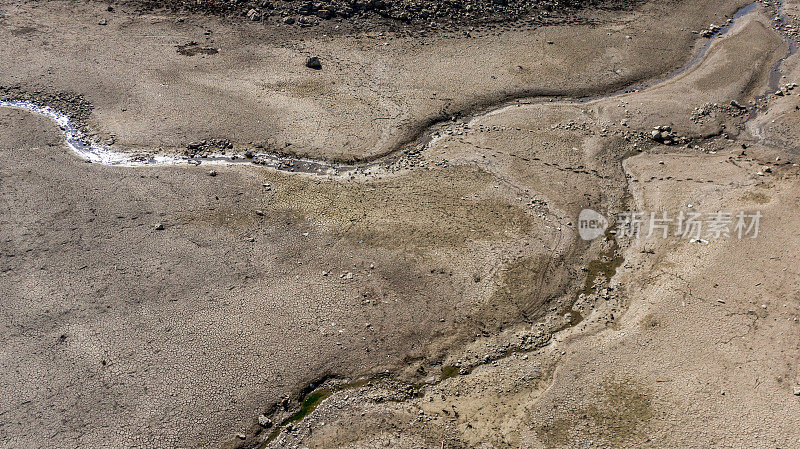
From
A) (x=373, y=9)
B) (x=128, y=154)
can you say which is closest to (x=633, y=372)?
(x=128, y=154)

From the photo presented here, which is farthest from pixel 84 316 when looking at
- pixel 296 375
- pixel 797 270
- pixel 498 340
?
pixel 797 270

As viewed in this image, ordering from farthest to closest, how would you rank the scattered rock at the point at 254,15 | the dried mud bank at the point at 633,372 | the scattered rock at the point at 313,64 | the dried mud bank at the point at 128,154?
the scattered rock at the point at 254,15 < the scattered rock at the point at 313,64 < the dried mud bank at the point at 128,154 < the dried mud bank at the point at 633,372

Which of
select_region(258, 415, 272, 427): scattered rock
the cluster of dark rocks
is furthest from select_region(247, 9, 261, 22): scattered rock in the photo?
select_region(258, 415, 272, 427): scattered rock

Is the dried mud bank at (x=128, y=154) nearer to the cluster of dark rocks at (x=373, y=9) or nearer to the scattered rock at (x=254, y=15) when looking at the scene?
the cluster of dark rocks at (x=373, y=9)

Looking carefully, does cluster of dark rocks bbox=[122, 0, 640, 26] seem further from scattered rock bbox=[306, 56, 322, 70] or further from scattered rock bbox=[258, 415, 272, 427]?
scattered rock bbox=[258, 415, 272, 427]

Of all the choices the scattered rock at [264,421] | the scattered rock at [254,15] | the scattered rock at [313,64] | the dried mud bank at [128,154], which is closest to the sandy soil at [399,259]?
the scattered rock at [264,421]
